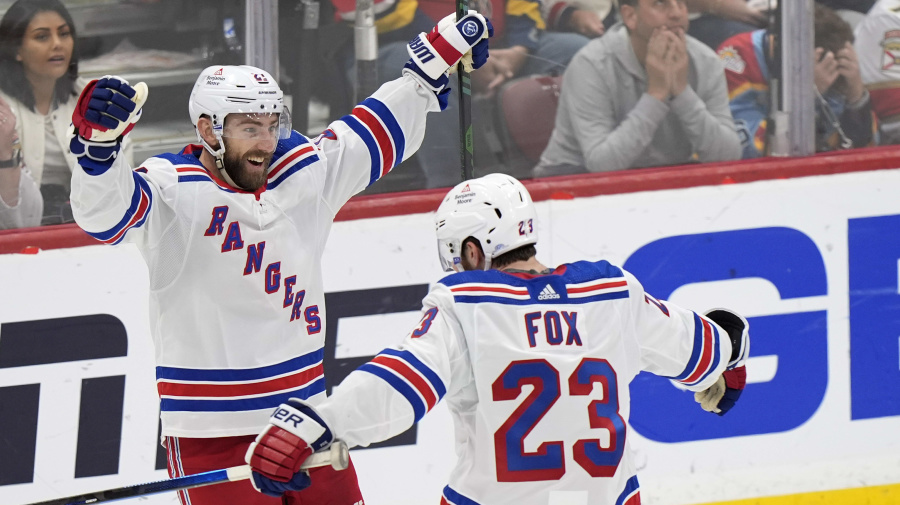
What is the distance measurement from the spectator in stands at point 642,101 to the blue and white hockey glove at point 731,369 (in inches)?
50.0

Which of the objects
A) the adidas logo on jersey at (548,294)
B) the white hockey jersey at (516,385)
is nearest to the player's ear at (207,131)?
the white hockey jersey at (516,385)

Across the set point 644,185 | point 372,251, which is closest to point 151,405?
point 372,251

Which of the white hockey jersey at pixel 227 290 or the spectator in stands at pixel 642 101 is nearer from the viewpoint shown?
the white hockey jersey at pixel 227 290

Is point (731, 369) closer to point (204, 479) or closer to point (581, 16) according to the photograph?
point (204, 479)

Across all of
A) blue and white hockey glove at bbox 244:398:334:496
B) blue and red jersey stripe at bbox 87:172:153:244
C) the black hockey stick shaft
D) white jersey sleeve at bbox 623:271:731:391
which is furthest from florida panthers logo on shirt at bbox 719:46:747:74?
blue and white hockey glove at bbox 244:398:334:496

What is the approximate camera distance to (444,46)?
3289mm

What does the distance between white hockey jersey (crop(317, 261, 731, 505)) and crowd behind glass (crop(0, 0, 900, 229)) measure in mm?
1629

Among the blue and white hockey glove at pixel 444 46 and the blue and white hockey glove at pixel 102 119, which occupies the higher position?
the blue and white hockey glove at pixel 444 46

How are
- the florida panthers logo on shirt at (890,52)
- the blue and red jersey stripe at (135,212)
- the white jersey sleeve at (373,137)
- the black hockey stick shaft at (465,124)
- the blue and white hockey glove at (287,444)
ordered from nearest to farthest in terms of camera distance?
the blue and white hockey glove at (287,444), the blue and red jersey stripe at (135,212), the white jersey sleeve at (373,137), the black hockey stick shaft at (465,124), the florida panthers logo on shirt at (890,52)

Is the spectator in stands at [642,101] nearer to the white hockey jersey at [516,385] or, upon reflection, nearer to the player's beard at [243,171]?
the player's beard at [243,171]

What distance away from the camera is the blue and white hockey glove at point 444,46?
3289 mm

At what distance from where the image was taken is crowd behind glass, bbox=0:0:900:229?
388 centimetres

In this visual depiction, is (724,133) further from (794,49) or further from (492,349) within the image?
(492,349)

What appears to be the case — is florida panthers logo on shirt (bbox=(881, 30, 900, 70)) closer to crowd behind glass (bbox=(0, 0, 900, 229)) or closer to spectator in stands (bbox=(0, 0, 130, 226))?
crowd behind glass (bbox=(0, 0, 900, 229))
